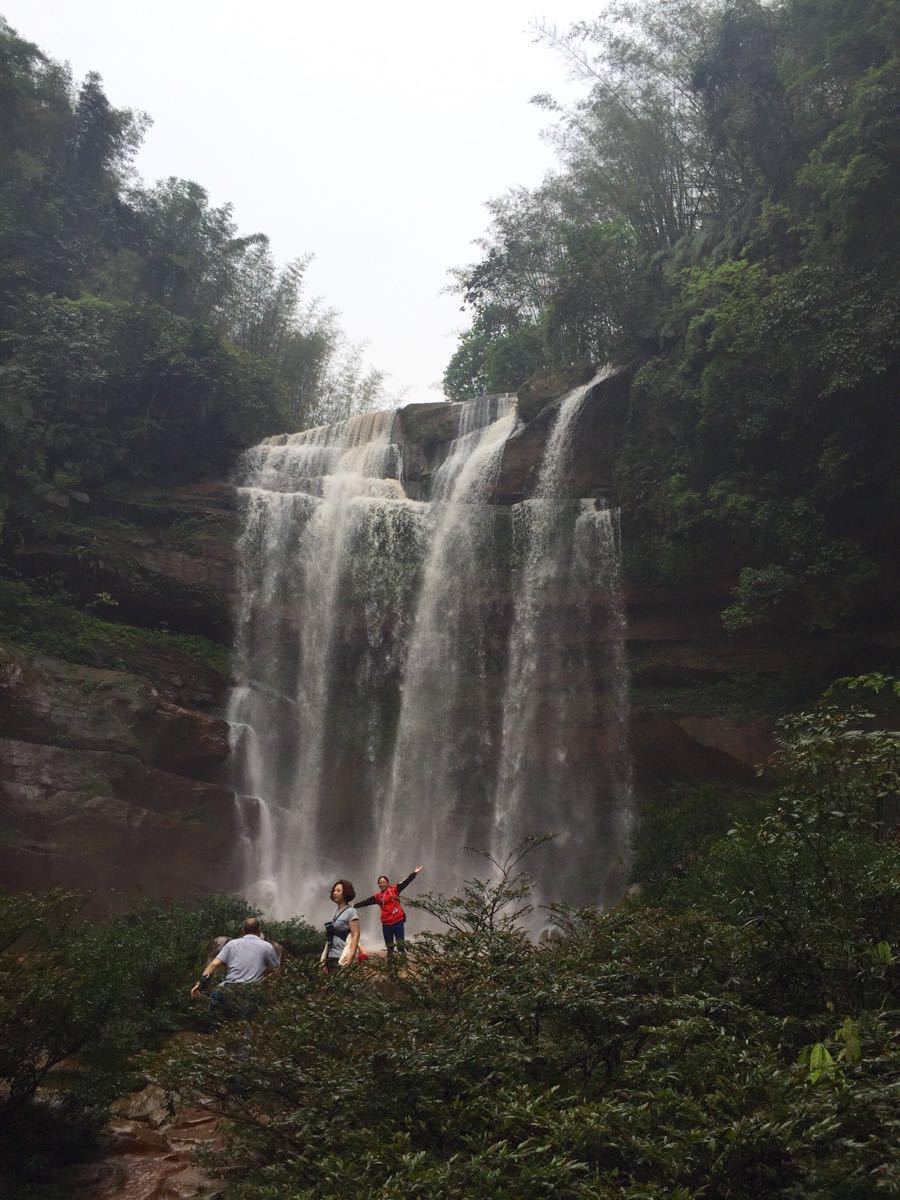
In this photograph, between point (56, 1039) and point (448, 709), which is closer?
point (56, 1039)

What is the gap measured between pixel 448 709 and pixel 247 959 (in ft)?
38.9

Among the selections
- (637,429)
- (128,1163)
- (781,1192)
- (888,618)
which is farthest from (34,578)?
(781,1192)

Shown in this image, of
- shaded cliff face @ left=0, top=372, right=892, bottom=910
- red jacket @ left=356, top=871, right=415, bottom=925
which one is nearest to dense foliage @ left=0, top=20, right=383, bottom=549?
shaded cliff face @ left=0, top=372, right=892, bottom=910

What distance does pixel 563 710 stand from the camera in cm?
1727

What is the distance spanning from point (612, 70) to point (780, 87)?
6.48m

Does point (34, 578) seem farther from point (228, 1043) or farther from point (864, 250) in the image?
point (864, 250)

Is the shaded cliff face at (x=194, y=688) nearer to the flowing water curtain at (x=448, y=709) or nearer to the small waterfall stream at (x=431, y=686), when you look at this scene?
the small waterfall stream at (x=431, y=686)

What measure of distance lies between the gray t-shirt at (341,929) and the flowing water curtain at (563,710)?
9.66m

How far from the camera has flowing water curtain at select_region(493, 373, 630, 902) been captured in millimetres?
16578

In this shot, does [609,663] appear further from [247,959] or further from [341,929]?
[247,959]

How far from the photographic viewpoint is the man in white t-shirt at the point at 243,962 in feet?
20.1

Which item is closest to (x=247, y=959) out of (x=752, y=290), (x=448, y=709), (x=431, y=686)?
(x=448, y=709)

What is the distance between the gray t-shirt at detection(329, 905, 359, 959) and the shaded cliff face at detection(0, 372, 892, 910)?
956cm

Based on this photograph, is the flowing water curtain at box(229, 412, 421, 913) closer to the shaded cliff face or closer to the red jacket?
the shaded cliff face
